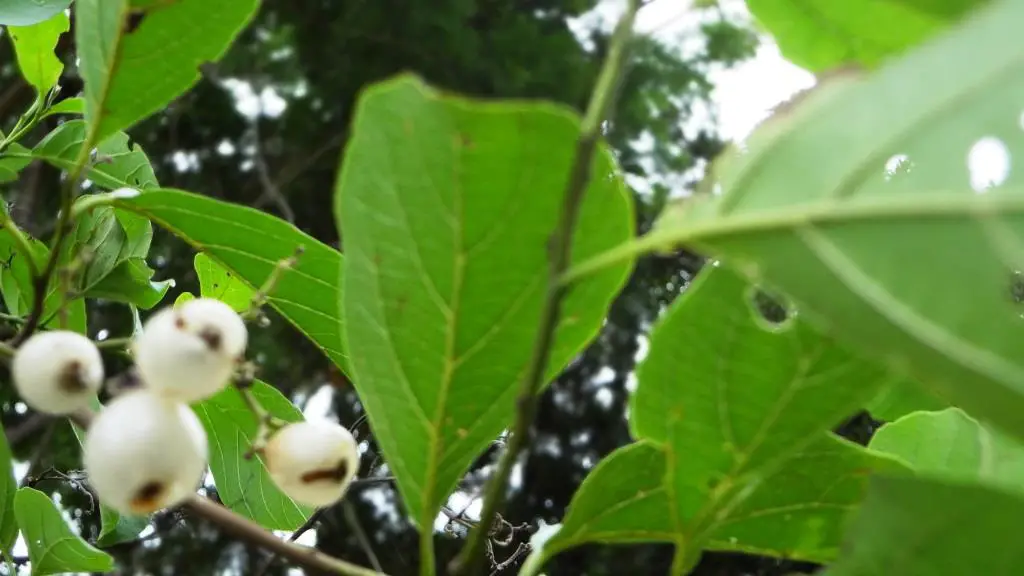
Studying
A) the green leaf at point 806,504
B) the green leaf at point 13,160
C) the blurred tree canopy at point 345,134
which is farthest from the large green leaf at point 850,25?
the blurred tree canopy at point 345,134

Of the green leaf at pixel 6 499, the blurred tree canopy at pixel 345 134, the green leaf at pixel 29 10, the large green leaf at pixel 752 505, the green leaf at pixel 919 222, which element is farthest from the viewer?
the blurred tree canopy at pixel 345 134

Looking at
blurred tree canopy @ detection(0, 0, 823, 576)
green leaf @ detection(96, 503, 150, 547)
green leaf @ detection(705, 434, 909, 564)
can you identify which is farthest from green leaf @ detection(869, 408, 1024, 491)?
blurred tree canopy @ detection(0, 0, 823, 576)

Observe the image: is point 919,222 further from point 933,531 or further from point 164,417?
point 164,417

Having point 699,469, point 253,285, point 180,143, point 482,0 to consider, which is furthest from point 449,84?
point 699,469

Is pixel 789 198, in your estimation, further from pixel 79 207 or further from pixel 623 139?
pixel 623 139

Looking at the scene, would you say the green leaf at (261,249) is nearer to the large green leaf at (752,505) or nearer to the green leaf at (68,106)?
the large green leaf at (752,505)

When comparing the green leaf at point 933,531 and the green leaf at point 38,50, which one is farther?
the green leaf at point 38,50

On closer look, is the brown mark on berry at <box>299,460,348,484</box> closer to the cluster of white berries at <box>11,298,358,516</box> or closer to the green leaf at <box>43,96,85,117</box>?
the cluster of white berries at <box>11,298,358,516</box>
